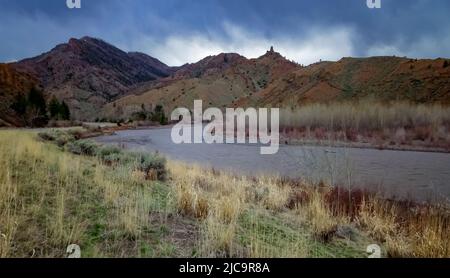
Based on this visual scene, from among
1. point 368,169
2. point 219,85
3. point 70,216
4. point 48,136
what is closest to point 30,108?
point 48,136

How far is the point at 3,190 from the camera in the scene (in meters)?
2.94

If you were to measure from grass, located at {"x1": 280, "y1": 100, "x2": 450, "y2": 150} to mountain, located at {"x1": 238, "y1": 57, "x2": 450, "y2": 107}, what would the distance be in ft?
19.9

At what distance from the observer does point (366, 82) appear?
29.0 meters

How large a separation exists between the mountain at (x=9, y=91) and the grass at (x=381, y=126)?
13426 mm

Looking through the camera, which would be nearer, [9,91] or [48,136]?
[48,136]

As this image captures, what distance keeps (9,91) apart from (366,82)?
26312 millimetres

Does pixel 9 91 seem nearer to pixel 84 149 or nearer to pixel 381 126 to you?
pixel 84 149

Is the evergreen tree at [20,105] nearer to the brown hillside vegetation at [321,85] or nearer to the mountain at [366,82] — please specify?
the mountain at [366,82]

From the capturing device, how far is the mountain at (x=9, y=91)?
52.7 ft

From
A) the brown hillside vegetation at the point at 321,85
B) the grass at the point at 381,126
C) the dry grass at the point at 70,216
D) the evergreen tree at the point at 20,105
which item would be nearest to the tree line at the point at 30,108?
the evergreen tree at the point at 20,105

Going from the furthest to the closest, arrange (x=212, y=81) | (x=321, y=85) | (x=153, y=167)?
(x=212, y=81) → (x=321, y=85) → (x=153, y=167)

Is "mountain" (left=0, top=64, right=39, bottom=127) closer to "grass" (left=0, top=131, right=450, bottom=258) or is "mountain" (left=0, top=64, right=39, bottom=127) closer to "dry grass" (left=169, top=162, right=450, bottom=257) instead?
"grass" (left=0, top=131, right=450, bottom=258)
